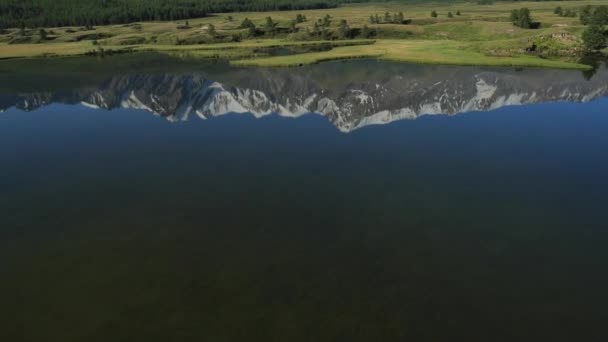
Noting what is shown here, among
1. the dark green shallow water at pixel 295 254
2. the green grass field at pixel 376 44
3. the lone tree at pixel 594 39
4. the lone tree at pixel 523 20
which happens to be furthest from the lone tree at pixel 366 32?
the dark green shallow water at pixel 295 254

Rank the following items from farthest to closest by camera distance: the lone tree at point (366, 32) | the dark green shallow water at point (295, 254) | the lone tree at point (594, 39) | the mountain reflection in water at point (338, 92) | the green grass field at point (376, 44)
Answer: the lone tree at point (366, 32) < the green grass field at point (376, 44) < the lone tree at point (594, 39) < the mountain reflection in water at point (338, 92) < the dark green shallow water at point (295, 254)

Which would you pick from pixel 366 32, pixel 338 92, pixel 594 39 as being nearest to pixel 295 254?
pixel 338 92

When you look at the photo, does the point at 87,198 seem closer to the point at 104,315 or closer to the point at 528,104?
the point at 104,315

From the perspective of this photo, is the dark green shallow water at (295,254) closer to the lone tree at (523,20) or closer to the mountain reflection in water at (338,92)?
the mountain reflection in water at (338,92)

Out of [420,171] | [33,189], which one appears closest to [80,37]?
[33,189]

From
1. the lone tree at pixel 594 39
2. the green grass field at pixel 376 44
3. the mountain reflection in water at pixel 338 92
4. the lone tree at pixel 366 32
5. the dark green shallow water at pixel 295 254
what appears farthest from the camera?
the lone tree at pixel 366 32

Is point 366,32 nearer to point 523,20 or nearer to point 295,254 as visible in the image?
point 523,20
